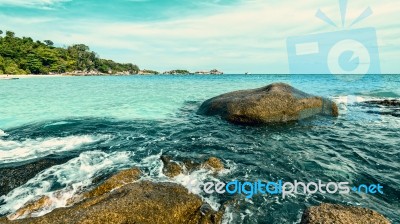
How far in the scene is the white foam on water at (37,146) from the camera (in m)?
10.4

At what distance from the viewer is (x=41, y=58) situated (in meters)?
117

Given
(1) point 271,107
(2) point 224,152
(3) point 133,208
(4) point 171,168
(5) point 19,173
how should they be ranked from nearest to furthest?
(3) point 133,208
(5) point 19,173
(4) point 171,168
(2) point 224,152
(1) point 271,107

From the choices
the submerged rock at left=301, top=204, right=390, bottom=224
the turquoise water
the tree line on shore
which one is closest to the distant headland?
the tree line on shore

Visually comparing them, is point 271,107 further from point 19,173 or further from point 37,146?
point 19,173

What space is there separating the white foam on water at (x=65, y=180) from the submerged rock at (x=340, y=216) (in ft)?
19.7

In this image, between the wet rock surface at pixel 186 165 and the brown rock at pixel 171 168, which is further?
the wet rock surface at pixel 186 165

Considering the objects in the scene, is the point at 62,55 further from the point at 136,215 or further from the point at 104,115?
the point at 136,215

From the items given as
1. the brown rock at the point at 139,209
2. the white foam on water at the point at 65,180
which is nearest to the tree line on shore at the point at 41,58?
the white foam on water at the point at 65,180

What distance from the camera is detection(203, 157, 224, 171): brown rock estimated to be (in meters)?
9.21

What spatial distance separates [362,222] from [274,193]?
2739 millimetres

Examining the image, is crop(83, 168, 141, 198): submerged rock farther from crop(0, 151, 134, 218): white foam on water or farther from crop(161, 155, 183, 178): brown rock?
crop(161, 155, 183, 178): brown rock

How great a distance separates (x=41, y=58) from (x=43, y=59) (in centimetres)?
133

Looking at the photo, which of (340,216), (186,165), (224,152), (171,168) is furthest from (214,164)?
(340,216)

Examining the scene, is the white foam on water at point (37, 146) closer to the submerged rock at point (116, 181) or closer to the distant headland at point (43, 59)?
the submerged rock at point (116, 181)
